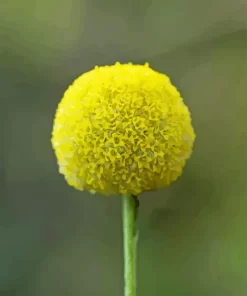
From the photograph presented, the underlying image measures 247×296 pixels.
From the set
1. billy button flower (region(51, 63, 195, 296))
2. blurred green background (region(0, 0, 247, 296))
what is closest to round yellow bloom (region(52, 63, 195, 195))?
billy button flower (region(51, 63, 195, 296))

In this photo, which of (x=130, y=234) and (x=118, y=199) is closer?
(x=130, y=234)

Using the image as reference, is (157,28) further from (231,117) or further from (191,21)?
(231,117)

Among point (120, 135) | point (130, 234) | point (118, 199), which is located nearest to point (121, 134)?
point (120, 135)

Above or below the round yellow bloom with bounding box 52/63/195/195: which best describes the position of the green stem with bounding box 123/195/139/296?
below

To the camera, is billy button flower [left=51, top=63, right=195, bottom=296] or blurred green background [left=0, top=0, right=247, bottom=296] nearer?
billy button flower [left=51, top=63, right=195, bottom=296]

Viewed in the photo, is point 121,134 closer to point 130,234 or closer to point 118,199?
point 130,234

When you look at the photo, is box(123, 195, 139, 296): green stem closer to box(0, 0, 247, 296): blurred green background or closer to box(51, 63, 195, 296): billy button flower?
box(51, 63, 195, 296): billy button flower
